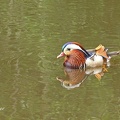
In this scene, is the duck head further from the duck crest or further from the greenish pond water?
the greenish pond water

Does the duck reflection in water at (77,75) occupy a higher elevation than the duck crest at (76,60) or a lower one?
lower

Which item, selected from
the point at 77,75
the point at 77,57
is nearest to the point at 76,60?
the point at 77,57

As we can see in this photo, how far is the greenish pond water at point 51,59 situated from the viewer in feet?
26.3

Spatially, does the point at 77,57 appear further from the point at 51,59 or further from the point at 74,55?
the point at 51,59

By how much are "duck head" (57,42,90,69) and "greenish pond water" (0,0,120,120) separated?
0.18 m

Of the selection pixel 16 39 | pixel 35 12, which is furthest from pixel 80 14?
pixel 16 39

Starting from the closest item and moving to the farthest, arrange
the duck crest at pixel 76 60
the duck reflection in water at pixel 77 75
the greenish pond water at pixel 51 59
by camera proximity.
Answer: the greenish pond water at pixel 51 59 < the duck reflection in water at pixel 77 75 < the duck crest at pixel 76 60

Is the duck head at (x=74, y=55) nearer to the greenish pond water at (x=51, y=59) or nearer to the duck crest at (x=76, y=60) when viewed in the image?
the duck crest at (x=76, y=60)

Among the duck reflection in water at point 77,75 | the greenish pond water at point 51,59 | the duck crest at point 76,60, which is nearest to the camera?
the greenish pond water at point 51,59

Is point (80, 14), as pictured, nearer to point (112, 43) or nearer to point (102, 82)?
point (112, 43)

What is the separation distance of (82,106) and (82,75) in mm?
1625

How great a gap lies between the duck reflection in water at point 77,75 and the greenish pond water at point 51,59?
86 mm

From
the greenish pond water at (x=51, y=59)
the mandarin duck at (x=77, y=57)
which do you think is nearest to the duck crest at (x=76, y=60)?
the mandarin duck at (x=77, y=57)

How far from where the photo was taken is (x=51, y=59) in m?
10.2
